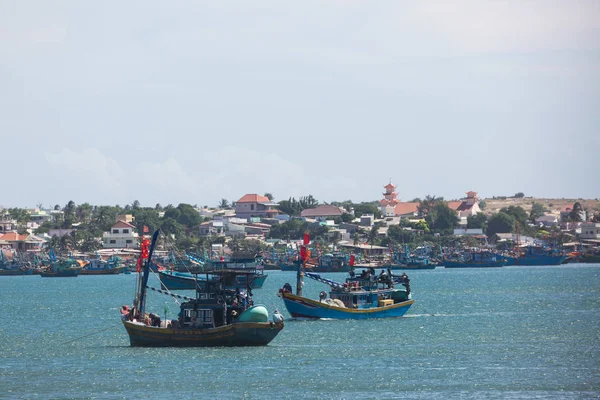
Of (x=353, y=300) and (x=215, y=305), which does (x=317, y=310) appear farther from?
(x=215, y=305)

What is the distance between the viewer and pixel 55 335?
80.6 meters

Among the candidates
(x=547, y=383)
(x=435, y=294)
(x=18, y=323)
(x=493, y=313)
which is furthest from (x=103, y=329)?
(x=435, y=294)

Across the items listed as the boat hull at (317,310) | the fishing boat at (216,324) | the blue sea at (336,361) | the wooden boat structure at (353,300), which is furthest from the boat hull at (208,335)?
the wooden boat structure at (353,300)

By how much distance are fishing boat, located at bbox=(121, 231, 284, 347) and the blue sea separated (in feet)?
2.19

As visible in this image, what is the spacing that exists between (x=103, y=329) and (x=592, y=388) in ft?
138

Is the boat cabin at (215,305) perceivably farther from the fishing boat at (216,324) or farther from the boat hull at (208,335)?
the boat hull at (208,335)

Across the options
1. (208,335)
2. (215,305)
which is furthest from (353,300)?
(208,335)

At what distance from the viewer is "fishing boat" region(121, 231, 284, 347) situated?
2496 inches

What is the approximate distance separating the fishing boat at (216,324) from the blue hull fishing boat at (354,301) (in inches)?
799

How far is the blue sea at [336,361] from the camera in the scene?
51.9 meters

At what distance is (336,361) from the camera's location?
6147 cm

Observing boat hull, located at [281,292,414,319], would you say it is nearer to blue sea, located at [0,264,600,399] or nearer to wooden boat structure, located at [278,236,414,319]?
wooden boat structure, located at [278,236,414,319]

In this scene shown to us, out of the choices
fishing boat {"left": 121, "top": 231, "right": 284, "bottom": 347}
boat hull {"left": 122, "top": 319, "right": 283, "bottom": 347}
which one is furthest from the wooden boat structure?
fishing boat {"left": 121, "top": 231, "right": 284, "bottom": 347}

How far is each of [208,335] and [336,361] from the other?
7.12 meters
